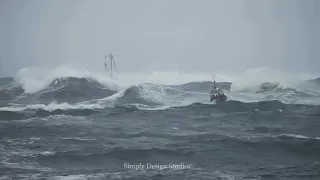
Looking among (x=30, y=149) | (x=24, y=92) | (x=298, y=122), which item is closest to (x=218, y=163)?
(x=30, y=149)

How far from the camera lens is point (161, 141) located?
17.5 metres

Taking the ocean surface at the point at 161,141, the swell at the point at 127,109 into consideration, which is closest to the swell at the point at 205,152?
the ocean surface at the point at 161,141

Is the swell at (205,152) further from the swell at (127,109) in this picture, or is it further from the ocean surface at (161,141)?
the swell at (127,109)

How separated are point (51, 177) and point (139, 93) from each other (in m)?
27.2

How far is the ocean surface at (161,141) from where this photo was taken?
12570 mm

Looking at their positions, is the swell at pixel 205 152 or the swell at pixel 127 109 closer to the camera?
the swell at pixel 205 152

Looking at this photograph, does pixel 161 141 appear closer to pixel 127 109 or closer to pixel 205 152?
pixel 205 152

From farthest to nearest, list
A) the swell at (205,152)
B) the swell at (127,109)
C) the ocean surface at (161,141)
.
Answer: the swell at (127,109) → the swell at (205,152) → the ocean surface at (161,141)

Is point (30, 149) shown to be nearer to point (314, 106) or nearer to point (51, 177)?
point (51, 177)

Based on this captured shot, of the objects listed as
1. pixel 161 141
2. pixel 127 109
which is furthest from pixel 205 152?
pixel 127 109

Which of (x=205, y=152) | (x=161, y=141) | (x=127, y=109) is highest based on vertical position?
(x=127, y=109)

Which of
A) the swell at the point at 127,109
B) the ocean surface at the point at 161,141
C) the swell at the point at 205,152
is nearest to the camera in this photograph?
the ocean surface at the point at 161,141

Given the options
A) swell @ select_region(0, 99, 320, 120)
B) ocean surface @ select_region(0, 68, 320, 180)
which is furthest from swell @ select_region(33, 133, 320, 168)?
swell @ select_region(0, 99, 320, 120)

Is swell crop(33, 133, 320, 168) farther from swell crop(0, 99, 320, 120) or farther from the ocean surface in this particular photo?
swell crop(0, 99, 320, 120)
